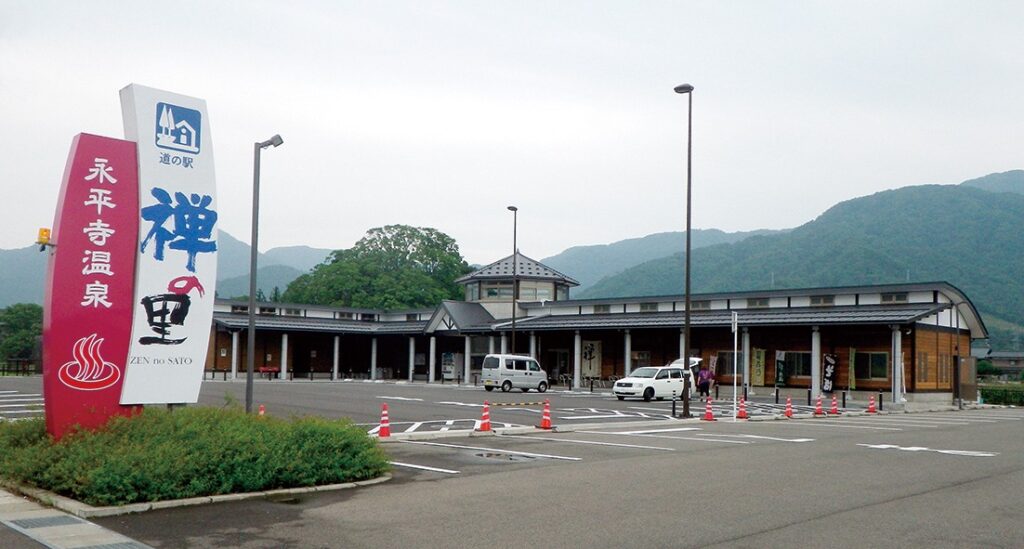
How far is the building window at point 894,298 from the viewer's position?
41.0 m

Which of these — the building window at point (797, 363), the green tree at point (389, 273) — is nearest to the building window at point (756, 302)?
the building window at point (797, 363)

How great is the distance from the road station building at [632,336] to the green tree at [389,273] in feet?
55.0

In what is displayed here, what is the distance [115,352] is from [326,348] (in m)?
Result: 55.1

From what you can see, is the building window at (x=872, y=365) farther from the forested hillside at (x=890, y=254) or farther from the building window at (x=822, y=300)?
the forested hillside at (x=890, y=254)

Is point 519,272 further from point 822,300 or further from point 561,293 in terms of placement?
point 822,300

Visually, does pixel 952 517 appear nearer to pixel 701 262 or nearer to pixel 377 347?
pixel 377 347

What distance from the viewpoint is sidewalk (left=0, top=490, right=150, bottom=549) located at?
784 centimetres

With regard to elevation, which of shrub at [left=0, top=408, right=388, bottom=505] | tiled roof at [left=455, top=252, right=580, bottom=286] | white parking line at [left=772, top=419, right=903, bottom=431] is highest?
tiled roof at [left=455, top=252, right=580, bottom=286]

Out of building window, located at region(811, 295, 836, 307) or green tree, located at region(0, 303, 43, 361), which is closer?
building window, located at region(811, 295, 836, 307)

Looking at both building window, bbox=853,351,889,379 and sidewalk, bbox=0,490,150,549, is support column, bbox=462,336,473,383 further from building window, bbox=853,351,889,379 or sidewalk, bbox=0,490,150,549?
sidewalk, bbox=0,490,150,549

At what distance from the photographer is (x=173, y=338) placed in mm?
12094

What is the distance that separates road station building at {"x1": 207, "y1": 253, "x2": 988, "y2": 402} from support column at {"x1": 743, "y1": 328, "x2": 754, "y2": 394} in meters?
0.15

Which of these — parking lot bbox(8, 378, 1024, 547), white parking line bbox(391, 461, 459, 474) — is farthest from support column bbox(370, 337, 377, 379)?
white parking line bbox(391, 461, 459, 474)

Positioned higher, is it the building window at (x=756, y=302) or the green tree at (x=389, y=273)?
the green tree at (x=389, y=273)
